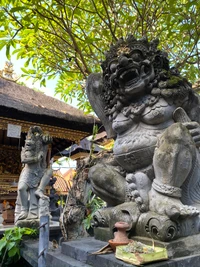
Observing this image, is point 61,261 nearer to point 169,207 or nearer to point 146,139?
point 169,207

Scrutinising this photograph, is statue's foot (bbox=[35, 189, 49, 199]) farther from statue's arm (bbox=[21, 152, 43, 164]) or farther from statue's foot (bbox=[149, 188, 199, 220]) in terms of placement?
statue's foot (bbox=[149, 188, 199, 220])

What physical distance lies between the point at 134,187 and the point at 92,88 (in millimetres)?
1115

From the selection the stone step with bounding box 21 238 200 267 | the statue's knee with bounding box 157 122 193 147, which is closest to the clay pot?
the stone step with bounding box 21 238 200 267

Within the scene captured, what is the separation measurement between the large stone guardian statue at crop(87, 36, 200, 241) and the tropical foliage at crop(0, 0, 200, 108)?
1466mm

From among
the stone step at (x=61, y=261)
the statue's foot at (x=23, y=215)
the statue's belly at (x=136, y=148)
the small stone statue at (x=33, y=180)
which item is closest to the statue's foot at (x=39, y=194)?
the small stone statue at (x=33, y=180)

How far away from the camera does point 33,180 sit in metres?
4.16

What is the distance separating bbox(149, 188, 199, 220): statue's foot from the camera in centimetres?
169

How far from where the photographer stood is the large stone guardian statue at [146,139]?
1.90 meters

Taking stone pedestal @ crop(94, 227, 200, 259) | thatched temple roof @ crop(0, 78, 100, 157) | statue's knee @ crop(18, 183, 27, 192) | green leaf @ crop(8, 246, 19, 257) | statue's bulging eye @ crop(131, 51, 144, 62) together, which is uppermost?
thatched temple roof @ crop(0, 78, 100, 157)

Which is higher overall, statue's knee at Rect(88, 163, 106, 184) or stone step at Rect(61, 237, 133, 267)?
statue's knee at Rect(88, 163, 106, 184)

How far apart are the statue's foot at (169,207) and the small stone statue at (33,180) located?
8.14ft

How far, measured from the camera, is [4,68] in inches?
445

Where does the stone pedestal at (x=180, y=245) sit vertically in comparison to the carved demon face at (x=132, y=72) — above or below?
below

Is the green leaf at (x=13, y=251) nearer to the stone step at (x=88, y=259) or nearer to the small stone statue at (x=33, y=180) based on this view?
the small stone statue at (x=33, y=180)
